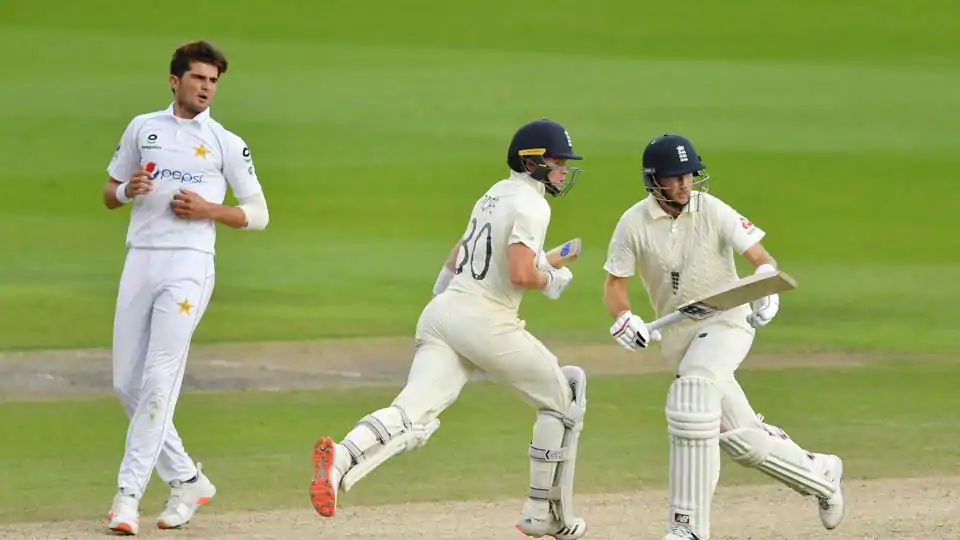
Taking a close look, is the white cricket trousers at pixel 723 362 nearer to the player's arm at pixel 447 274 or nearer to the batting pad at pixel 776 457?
the batting pad at pixel 776 457

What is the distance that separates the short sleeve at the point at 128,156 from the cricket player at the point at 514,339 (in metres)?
1.30

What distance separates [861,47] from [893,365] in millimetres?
11630

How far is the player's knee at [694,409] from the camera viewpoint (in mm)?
5730

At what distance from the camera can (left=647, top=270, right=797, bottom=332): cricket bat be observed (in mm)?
5746

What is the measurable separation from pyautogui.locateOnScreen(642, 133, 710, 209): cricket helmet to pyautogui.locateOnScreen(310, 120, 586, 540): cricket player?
0.99 feet

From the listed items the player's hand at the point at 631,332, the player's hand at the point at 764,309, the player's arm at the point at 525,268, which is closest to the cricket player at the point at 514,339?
the player's arm at the point at 525,268

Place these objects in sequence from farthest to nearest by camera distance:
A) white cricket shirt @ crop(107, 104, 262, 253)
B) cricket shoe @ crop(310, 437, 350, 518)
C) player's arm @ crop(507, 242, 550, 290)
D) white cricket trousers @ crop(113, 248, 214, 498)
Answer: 1. white cricket shirt @ crop(107, 104, 262, 253)
2. white cricket trousers @ crop(113, 248, 214, 498)
3. player's arm @ crop(507, 242, 550, 290)
4. cricket shoe @ crop(310, 437, 350, 518)

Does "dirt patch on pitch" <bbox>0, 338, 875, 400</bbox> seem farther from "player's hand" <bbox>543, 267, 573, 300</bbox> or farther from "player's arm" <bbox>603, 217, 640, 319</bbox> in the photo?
"player's hand" <bbox>543, 267, 573, 300</bbox>

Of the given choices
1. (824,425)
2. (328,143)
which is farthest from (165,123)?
(328,143)

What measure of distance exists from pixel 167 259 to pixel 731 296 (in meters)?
2.07

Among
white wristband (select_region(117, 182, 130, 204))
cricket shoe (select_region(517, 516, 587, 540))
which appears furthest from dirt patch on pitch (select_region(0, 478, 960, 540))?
white wristband (select_region(117, 182, 130, 204))

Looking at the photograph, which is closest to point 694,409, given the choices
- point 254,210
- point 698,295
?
point 698,295

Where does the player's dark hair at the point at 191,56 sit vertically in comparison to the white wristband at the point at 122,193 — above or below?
above

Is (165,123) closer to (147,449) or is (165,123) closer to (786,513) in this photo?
(147,449)
